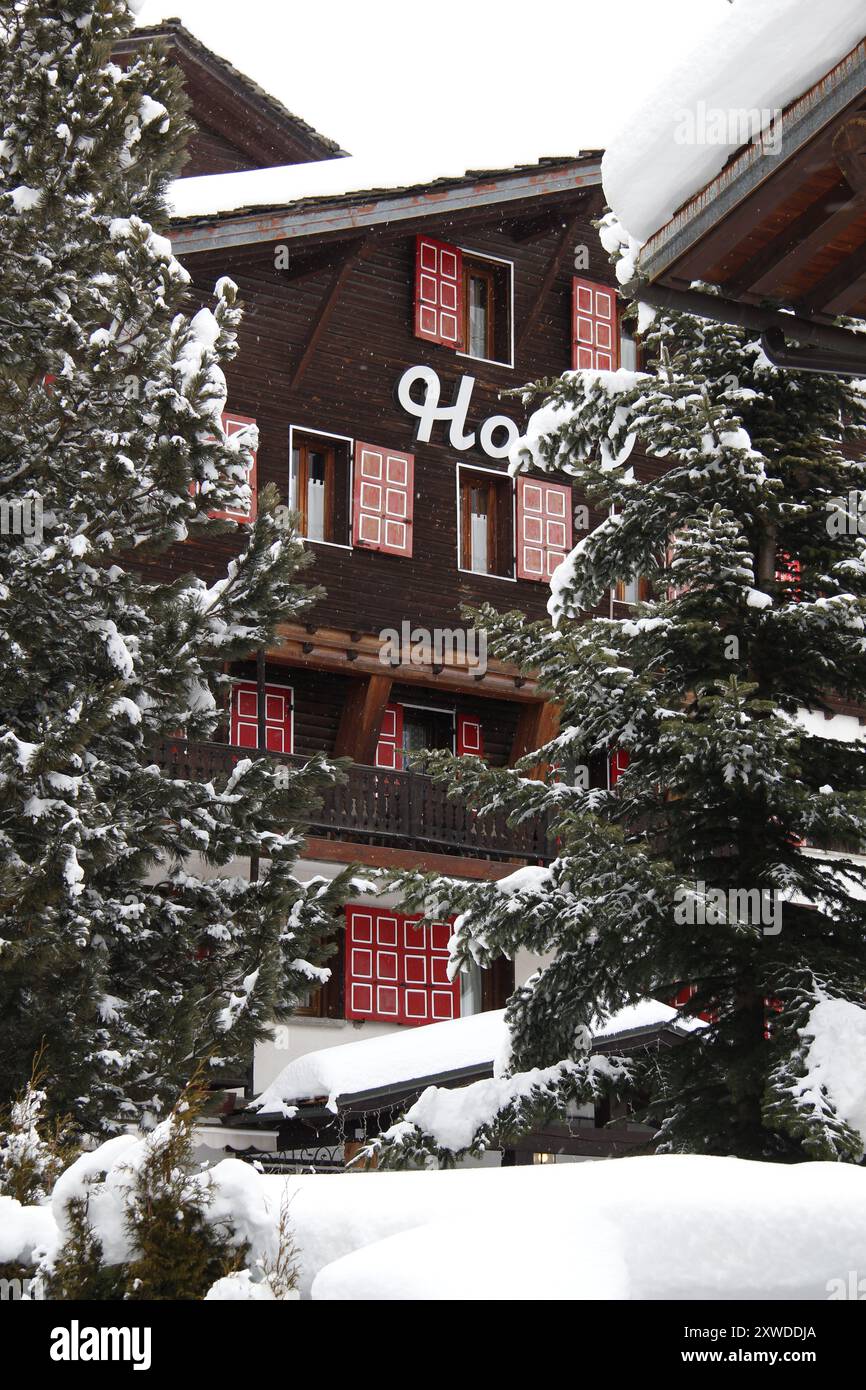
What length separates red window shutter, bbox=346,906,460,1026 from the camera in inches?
891

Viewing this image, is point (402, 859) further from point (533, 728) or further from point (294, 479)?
point (294, 479)

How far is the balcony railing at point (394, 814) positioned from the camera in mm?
A: 21422

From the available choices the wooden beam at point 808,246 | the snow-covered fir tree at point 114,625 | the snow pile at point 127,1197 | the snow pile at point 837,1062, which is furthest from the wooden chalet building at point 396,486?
the wooden beam at point 808,246

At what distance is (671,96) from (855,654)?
20.4 feet

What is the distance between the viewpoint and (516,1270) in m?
4.38

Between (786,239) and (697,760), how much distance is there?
4.67 metres

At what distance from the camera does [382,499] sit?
23891mm

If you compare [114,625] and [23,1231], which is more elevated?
[114,625]

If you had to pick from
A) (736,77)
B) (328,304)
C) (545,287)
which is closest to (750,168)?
(736,77)

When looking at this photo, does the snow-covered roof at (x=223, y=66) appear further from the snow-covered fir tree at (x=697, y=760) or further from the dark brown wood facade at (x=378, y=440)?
the snow-covered fir tree at (x=697, y=760)

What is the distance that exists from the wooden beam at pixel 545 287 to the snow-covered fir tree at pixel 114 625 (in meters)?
11.0
